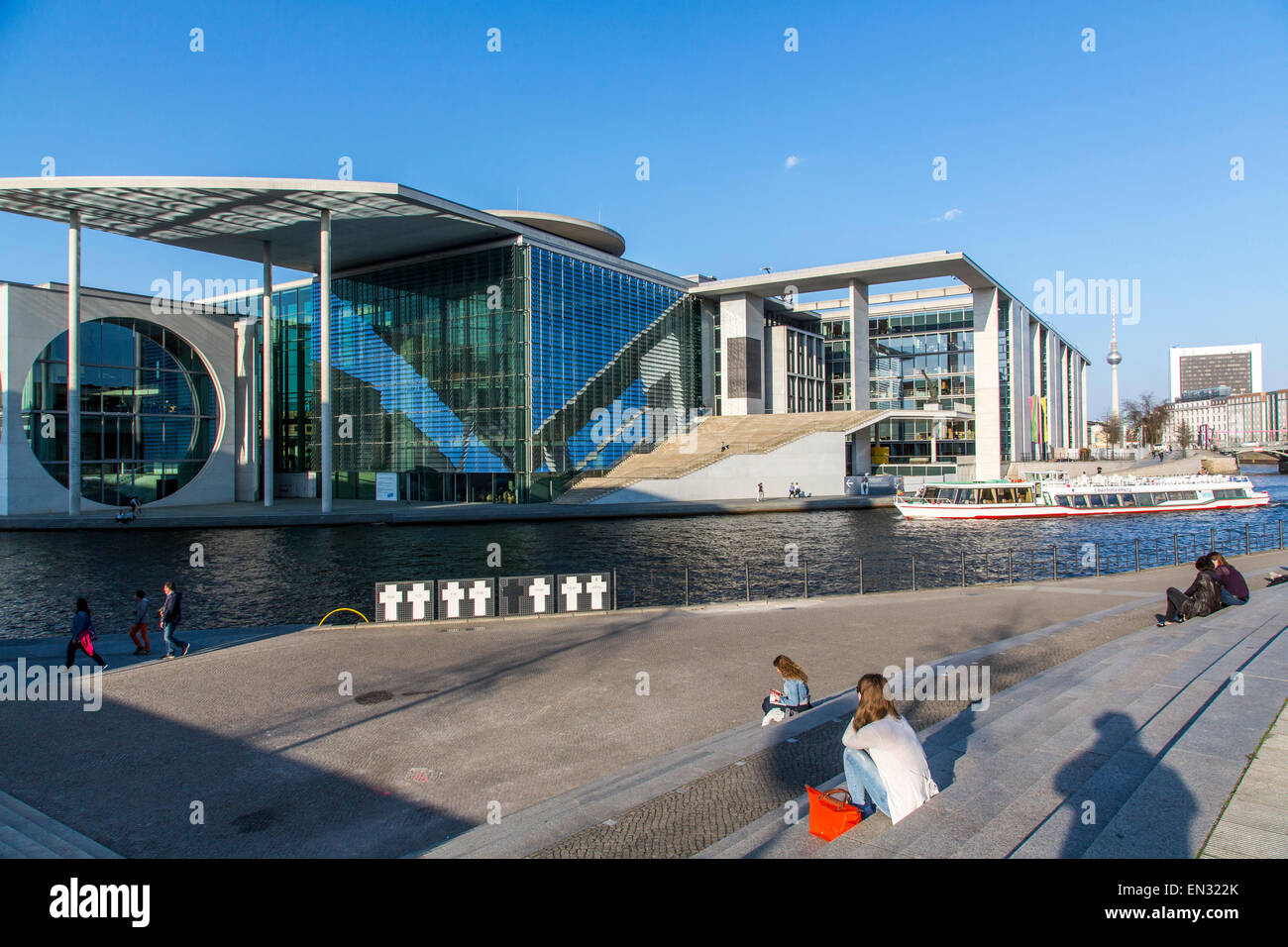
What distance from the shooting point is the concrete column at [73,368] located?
154ft

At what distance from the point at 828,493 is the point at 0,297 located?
171 ft

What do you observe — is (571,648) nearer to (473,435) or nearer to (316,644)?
(316,644)

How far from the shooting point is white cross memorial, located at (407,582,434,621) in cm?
1723

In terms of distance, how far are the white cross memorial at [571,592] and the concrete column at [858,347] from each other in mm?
51553

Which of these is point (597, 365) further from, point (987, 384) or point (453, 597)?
point (453, 597)

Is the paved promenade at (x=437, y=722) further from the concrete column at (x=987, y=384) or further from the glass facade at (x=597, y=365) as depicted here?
the concrete column at (x=987, y=384)

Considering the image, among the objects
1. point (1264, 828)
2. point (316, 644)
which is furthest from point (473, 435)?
point (1264, 828)

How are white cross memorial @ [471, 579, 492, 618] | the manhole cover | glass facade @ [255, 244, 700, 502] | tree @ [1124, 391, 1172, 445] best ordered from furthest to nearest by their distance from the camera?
tree @ [1124, 391, 1172, 445] → glass facade @ [255, 244, 700, 502] → white cross memorial @ [471, 579, 492, 618] → the manhole cover

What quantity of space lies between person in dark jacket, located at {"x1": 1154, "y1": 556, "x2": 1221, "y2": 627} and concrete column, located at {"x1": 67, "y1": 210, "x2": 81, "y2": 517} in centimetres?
5322

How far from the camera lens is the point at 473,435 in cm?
5600

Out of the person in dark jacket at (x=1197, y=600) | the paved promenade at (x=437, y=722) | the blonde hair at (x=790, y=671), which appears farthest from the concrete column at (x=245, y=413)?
the person in dark jacket at (x=1197, y=600)

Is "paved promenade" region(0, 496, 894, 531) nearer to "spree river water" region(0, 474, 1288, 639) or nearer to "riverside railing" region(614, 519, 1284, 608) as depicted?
"spree river water" region(0, 474, 1288, 639)

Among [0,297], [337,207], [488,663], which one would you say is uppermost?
[337,207]

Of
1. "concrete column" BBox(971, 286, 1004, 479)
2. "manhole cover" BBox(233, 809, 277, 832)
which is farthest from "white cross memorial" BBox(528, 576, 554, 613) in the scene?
"concrete column" BBox(971, 286, 1004, 479)
